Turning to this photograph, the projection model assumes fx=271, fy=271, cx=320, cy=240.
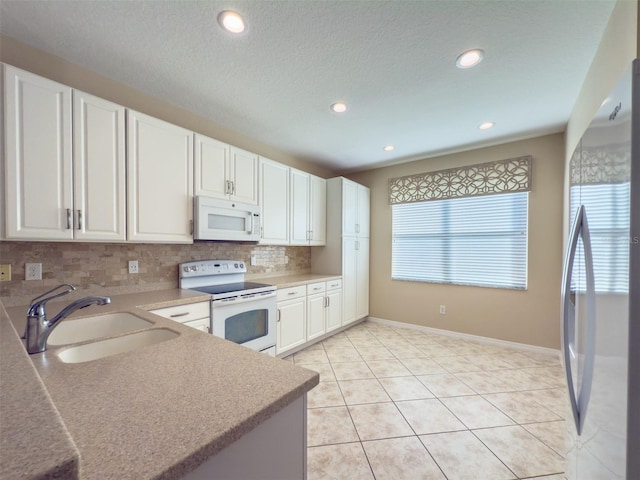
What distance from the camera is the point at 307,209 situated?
3594 mm

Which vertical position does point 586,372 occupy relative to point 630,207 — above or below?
below

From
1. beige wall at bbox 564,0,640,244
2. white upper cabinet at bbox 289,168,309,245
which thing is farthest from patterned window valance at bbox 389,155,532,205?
white upper cabinet at bbox 289,168,309,245

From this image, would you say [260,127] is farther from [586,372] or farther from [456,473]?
[456,473]

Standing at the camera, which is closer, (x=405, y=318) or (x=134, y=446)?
(x=134, y=446)

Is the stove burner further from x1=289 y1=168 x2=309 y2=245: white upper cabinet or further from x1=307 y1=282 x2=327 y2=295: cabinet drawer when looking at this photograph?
x1=289 y1=168 x2=309 y2=245: white upper cabinet

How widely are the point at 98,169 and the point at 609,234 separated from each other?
2558 millimetres

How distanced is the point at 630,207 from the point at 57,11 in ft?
8.56

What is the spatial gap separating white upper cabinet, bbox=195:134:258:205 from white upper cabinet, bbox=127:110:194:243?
0.09 m

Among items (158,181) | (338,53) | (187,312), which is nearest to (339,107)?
(338,53)

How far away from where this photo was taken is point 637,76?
0.68m

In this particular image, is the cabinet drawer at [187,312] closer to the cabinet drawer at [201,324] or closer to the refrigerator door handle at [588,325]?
the cabinet drawer at [201,324]

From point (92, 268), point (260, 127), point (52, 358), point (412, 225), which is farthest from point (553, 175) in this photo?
point (92, 268)

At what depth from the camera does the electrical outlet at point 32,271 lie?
1757 mm

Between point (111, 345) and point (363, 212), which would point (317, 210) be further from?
point (111, 345)
